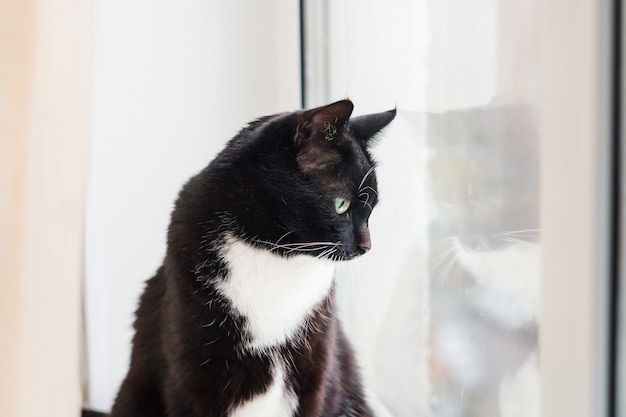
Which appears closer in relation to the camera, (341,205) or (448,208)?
(341,205)

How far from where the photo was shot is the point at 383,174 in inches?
51.7

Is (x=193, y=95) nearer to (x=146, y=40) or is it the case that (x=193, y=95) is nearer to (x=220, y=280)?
(x=146, y=40)

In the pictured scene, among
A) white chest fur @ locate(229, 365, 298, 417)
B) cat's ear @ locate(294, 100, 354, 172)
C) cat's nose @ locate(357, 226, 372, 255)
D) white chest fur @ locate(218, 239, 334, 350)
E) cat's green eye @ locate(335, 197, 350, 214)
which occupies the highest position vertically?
cat's ear @ locate(294, 100, 354, 172)

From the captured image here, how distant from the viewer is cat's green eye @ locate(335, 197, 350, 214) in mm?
909

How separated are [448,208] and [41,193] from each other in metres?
0.65

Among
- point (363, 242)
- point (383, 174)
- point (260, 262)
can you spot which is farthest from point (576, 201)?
point (383, 174)

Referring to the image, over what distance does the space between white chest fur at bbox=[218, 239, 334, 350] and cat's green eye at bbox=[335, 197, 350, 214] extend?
0.24 ft

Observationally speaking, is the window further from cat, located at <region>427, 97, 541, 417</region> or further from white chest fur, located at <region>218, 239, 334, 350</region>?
white chest fur, located at <region>218, 239, 334, 350</region>

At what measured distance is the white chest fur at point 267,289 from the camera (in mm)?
895

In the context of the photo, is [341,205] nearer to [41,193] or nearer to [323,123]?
[323,123]

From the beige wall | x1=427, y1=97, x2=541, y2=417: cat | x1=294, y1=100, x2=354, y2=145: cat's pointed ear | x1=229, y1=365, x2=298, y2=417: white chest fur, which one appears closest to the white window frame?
x1=427, y1=97, x2=541, y2=417: cat

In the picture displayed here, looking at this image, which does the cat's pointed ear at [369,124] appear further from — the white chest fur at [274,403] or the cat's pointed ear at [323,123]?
the white chest fur at [274,403]

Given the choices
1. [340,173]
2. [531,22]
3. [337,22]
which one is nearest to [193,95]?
[337,22]

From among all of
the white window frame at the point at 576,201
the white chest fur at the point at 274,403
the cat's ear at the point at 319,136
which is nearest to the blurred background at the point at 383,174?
the white window frame at the point at 576,201
